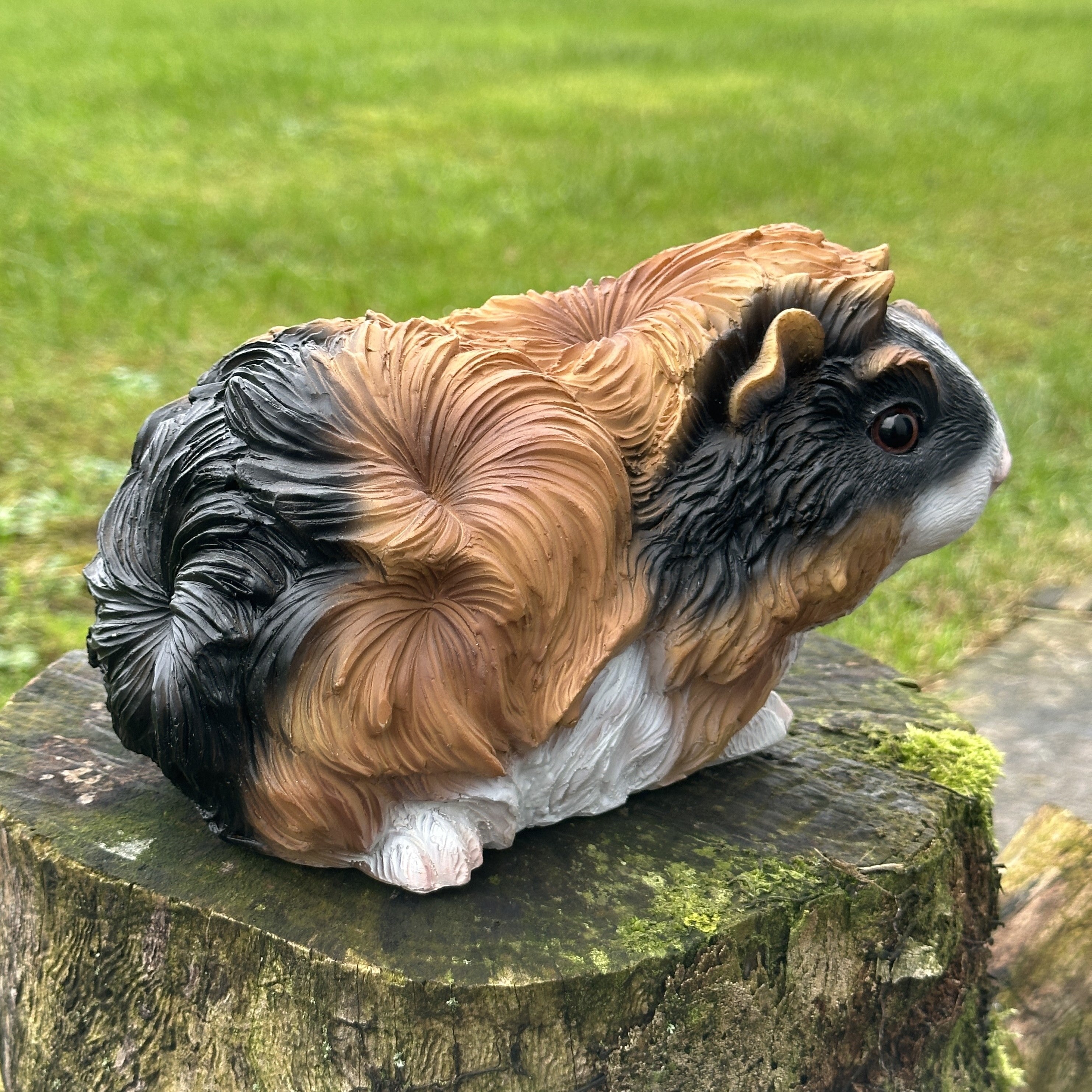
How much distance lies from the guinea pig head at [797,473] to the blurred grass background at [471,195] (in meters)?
2.43

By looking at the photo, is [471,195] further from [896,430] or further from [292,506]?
[292,506]

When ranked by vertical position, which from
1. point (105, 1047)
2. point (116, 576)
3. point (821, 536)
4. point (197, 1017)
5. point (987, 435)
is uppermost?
point (987, 435)

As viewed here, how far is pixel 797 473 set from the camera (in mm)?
1767

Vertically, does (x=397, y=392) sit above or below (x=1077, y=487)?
above

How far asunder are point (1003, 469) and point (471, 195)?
22.1 ft

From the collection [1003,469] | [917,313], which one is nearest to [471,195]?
[917,313]

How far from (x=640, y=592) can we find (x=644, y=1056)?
2.40 ft

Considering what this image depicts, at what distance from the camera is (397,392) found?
1.68 m

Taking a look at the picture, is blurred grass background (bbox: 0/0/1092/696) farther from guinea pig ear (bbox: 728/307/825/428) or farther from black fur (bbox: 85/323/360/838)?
guinea pig ear (bbox: 728/307/825/428)

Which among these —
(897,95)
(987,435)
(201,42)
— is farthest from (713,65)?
(987,435)

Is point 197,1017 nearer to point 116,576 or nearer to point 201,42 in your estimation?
point 116,576

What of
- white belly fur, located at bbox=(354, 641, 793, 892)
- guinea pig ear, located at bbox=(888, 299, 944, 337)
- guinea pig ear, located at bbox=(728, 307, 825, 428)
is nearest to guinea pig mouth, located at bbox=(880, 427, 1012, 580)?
guinea pig ear, located at bbox=(888, 299, 944, 337)

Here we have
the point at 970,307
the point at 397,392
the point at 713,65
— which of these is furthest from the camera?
the point at 713,65

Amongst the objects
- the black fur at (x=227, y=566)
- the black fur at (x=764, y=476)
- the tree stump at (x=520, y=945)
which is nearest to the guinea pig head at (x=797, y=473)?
the black fur at (x=764, y=476)
